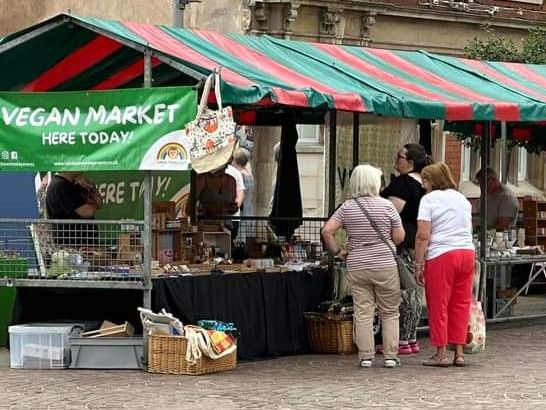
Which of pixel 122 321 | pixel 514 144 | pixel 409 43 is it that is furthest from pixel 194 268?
pixel 409 43

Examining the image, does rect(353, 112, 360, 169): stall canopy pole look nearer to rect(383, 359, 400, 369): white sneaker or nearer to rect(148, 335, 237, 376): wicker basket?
rect(383, 359, 400, 369): white sneaker

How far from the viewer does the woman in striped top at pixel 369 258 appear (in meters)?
11.9

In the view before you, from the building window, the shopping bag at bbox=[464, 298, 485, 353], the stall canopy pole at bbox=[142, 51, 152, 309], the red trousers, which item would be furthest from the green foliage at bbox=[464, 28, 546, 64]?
the stall canopy pole at bbox=[142, 51, 152, 309]

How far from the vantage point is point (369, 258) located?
11.9m

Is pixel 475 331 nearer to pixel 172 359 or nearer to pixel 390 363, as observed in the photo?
pixel 390 363

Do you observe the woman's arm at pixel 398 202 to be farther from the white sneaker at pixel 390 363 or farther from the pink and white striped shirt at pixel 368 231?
the white sneaker at pixel 390 363

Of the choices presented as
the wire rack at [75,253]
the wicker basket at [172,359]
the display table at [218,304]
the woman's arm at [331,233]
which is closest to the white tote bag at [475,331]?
the woman's arm at [331,233]

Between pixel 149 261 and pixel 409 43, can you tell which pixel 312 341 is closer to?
pixel 149 261

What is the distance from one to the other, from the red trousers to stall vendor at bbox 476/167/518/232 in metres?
4.37

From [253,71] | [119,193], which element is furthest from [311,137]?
[253,71]

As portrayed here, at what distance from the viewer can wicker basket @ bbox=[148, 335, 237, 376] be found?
11500 mm

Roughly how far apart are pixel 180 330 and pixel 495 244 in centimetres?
557

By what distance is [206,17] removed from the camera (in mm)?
24625

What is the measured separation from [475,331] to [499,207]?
437 centimetres
